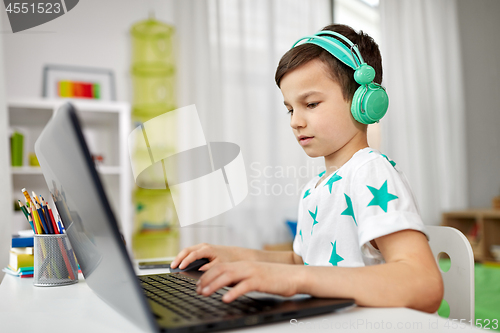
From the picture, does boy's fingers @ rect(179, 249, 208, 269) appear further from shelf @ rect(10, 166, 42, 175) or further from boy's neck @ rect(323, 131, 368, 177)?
shelf @ rect(10, 166, 42, 175)

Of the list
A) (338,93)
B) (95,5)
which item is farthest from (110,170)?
(338,93)

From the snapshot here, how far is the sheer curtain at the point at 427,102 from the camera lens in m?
3.23

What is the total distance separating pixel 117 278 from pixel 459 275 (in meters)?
0.59

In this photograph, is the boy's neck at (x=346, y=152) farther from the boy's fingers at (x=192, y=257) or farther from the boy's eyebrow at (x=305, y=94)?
Result: the boy's fingers at (x=192, y=257)

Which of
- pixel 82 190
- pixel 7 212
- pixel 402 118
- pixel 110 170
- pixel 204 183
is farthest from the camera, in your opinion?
pixel 402 118

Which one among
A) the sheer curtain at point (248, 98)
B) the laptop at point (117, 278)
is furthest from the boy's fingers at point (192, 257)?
the sheer curtain at point (248, 98)

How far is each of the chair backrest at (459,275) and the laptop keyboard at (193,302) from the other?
418 mm

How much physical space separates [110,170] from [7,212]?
1284 millimetres

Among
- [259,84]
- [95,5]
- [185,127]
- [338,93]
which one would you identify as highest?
[95,5]

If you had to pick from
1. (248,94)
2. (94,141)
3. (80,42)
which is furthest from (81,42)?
(248,94)

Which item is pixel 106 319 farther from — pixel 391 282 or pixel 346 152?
pixel 346 152

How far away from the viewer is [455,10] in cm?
338

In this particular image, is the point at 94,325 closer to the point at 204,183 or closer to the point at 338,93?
the point at 338,93

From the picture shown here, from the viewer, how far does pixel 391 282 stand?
1.66 ft
